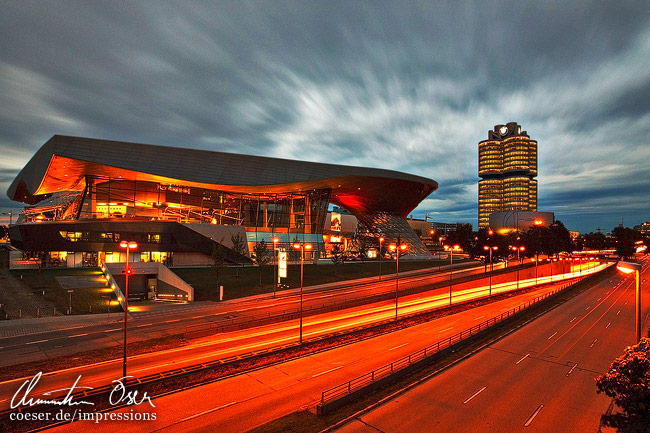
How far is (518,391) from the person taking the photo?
56.8 feet

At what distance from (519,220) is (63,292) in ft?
531

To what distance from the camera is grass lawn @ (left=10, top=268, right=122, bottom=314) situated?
1447 inches

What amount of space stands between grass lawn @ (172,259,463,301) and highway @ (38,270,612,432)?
27993 millimetres

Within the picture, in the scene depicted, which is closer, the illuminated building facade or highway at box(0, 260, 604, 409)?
highway at box(0, 260, 604, 409)

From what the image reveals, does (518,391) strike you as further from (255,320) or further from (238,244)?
(238,244)

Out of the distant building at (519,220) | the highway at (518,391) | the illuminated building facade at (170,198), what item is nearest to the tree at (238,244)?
the illuminated building facade at (170,198)

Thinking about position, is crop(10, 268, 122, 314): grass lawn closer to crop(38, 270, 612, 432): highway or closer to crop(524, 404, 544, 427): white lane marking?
crop(38, 270, 612, 432): highway

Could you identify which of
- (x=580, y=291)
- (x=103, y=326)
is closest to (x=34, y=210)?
(x=103, y=326)

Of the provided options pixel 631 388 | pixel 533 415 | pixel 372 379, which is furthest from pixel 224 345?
pixel 631 388

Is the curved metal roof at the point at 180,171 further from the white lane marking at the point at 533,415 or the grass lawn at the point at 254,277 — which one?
the white lane marking at the point at 533,415

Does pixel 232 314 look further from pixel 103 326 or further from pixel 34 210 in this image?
pixel 34 210

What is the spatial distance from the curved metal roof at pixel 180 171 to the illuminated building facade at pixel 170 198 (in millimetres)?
194

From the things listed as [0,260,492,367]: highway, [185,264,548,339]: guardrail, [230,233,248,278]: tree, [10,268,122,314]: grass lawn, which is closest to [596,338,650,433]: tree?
[185,264,548,339]: guardrail

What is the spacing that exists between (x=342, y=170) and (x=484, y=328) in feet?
177
